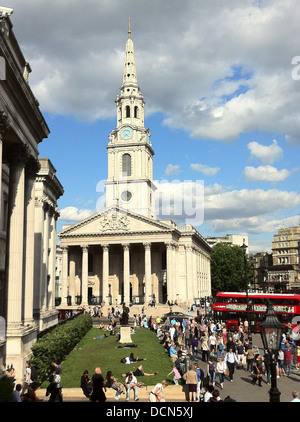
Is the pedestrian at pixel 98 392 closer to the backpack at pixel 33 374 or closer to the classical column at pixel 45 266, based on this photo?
the backpack at pixel 33 374

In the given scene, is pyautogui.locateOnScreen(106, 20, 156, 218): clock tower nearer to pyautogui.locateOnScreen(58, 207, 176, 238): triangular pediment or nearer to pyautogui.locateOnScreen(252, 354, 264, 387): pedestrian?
pyautogui.locateOnScreen(58, 207, 176, 238): triangular pediment

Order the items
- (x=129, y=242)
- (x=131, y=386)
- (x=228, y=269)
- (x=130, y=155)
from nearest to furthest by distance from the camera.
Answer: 1. (x=131, y=386)
2. (x=129, y=242)
3. (x=130, y=155)
4. (x=228, y=269)

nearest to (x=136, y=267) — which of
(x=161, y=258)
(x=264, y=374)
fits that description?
(x=161, y=258)

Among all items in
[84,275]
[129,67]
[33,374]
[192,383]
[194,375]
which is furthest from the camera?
[129,67]

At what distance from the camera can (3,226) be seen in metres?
21.3

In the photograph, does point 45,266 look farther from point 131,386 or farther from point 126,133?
point 126,133

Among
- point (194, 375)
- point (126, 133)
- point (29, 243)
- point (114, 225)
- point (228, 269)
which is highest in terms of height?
point (126, 133)

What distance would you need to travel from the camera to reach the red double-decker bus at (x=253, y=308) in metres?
37.4

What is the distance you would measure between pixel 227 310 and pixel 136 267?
34162mm

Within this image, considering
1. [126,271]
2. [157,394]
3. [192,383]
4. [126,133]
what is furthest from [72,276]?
[157,394]

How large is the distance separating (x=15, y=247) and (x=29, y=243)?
2660mm

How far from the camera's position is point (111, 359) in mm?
24797

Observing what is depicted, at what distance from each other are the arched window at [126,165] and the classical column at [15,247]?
5942 cm

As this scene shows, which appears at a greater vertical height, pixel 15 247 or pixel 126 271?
pixel 15 247
